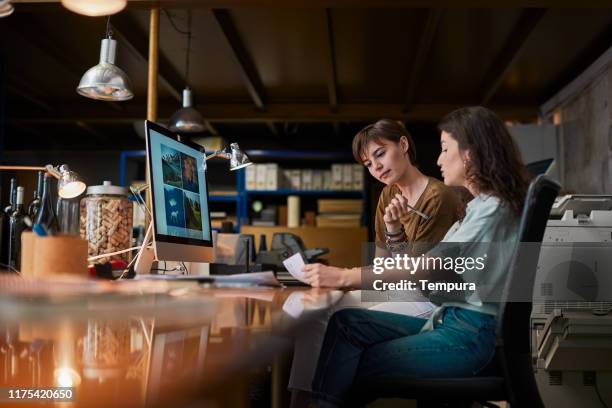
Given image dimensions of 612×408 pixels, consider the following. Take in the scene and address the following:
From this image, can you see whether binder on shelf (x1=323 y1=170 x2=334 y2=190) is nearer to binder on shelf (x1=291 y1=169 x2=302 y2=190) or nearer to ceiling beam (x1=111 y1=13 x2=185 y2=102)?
binder on shelf (x1=291 y1=169 x2=302 y2=190)

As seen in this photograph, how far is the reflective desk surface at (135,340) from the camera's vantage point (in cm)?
59

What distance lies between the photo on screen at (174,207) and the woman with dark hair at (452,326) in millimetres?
714

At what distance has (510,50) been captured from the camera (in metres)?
5.59

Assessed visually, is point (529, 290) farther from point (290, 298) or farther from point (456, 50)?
point (456, 50)

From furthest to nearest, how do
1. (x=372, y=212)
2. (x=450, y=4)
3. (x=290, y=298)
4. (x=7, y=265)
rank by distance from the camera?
(x=372, y=212) → (x=450, y=4) → (x=7, y=265) → (x=290, y=298)

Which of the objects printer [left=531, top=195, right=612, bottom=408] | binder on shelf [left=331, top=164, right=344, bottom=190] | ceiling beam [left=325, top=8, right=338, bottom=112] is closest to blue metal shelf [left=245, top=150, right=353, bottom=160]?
binder on shelf [left=331, top=164, right=344, bottom=190]

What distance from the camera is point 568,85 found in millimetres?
6371

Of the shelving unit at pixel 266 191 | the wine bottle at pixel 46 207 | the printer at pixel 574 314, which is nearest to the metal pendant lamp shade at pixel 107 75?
the wine bottle at pixel 46 207

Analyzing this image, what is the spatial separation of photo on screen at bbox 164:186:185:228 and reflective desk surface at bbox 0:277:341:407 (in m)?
0.63

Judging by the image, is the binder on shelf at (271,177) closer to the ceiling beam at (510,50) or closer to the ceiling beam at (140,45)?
the ceiling beam at (140,45)

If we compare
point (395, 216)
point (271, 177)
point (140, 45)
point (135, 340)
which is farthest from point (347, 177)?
point (135, 340)

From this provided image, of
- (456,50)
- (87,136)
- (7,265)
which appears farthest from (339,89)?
(7,265)

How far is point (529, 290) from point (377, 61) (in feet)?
16.1

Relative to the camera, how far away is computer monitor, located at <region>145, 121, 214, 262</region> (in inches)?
74.5
